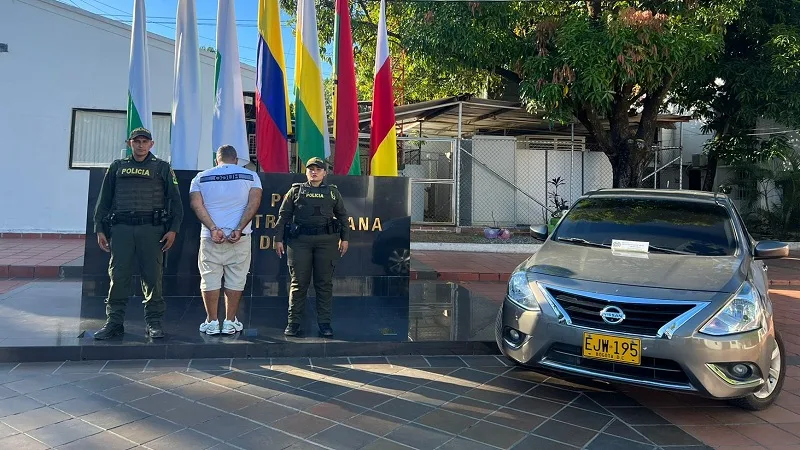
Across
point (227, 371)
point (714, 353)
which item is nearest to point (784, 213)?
point (714, 353)

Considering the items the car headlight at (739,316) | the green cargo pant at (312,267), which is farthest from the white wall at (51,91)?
the car headlight at (739,316)

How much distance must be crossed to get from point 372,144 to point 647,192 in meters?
3.95

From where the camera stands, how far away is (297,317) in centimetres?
545

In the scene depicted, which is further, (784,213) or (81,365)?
(784,213)

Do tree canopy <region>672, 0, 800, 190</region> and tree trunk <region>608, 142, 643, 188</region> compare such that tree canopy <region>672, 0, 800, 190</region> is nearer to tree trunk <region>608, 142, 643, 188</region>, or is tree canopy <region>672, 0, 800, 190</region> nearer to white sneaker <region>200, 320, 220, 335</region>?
tree trunk <region>608, 142, 643, 188</region>

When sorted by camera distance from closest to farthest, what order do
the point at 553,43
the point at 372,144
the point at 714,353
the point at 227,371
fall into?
the point at 714,353
the point at 227,371
the point at 372,144
the point at 553,43

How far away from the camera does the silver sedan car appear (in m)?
3.60

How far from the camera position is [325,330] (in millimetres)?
5488

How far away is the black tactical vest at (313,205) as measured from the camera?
5.30 m

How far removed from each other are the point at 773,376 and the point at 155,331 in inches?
197

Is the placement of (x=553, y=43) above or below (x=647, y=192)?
above

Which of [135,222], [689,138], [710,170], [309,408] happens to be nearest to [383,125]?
[135,222]

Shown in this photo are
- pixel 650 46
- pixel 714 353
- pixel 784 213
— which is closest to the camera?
pixel 714 353

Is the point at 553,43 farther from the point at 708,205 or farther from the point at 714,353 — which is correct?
the point at 714,353
